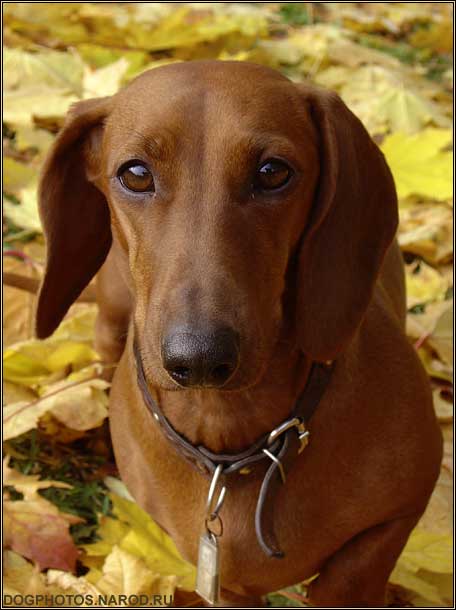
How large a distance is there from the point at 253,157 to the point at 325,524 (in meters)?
0.74

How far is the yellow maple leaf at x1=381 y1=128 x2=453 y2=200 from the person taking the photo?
326 centimetres

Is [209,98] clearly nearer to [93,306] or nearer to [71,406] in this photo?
[71,406]

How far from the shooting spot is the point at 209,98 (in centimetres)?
169

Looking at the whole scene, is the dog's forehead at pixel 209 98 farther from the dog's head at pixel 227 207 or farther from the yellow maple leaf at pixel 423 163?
the yellow maple leaf at pixel 423 163

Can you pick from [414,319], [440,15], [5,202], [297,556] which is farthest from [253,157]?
[440,15]

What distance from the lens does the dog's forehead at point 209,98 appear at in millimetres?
1673

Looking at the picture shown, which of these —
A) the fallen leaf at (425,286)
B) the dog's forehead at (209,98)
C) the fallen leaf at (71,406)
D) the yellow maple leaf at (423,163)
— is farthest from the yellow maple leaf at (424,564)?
the yellow maple leaf at (423,163)

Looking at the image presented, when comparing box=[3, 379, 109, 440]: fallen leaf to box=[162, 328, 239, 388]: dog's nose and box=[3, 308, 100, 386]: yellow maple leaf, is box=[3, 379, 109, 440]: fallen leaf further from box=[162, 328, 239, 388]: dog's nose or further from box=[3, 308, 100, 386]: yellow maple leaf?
box=[162, 328, 239, 388]: dog's nose

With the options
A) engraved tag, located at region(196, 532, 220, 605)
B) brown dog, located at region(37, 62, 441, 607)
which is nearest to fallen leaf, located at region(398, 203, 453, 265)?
brown dog, located at region(37, 62, 441, 607)

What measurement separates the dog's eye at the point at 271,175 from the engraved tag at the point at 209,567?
0.69 metres

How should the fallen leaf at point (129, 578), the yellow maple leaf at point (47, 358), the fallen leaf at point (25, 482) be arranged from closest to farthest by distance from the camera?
1. the fallen leaf at point (129, 578)
2. the fallen leaf at point (25, 482)
3. the yellow maple leaf at point (47, 358)

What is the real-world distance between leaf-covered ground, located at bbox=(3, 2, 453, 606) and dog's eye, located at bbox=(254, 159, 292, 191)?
977 millimetres

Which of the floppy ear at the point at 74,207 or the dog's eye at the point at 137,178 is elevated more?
the dog's eye at the point at 137,178

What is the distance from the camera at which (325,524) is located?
1.93m
